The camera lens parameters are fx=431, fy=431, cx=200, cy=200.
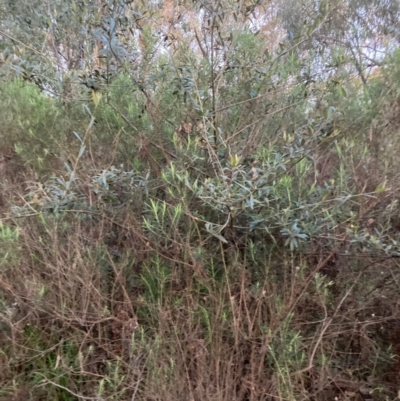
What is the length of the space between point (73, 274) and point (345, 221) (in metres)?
1.79

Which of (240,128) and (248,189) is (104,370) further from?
(240,128)

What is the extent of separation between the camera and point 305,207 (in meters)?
2.58

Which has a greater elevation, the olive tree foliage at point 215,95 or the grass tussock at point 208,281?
the olive tree foliage at point 215,95

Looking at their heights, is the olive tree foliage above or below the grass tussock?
above

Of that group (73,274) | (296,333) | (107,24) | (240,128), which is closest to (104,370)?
(73,274)

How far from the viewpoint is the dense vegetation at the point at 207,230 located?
8.66 ft

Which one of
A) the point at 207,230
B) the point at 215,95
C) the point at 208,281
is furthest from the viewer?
the point at 215,95

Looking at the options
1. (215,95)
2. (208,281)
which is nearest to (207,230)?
(208,281)

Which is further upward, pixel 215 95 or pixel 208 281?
pixel 215 95

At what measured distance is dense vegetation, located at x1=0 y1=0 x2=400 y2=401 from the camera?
2.64 m

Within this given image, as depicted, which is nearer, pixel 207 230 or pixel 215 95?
pixel 207 230

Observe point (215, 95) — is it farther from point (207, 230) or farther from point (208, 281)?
point (208, 281)

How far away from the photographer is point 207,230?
250cm

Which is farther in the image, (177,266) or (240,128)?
(240,128)
